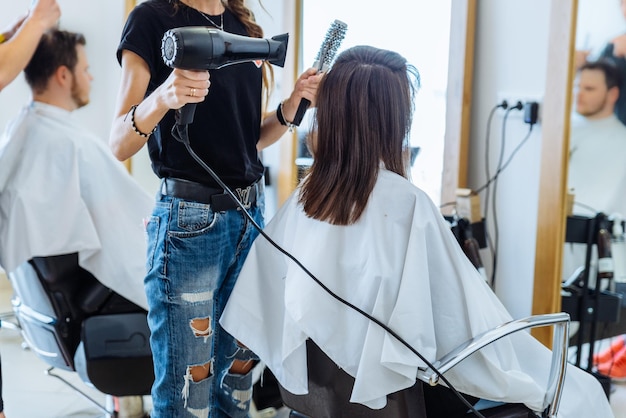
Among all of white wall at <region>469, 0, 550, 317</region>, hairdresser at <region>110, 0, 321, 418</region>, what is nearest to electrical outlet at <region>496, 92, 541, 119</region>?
white wall at <region>469, 0, 550, 317</region>

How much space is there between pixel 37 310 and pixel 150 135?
96cm

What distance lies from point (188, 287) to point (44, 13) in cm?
84

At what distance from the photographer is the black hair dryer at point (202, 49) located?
1.16 metres

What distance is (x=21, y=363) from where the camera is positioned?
303cm

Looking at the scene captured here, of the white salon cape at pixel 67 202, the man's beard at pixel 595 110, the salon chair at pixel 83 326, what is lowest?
the salon chair at pixel 83 326

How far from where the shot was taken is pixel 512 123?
2438 millimetres

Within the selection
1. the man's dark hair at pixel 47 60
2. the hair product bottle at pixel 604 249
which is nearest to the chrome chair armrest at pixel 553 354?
the hair product bottle at pixel 604 249

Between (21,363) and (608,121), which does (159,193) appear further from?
(21,363)

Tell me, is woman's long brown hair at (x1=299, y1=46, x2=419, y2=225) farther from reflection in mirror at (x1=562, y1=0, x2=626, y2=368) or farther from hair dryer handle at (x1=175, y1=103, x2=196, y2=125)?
reflection in mirror at (x1=562, y1=0, x2=626, y2=368)

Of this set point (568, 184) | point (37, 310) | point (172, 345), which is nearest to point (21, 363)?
point (37, 310)

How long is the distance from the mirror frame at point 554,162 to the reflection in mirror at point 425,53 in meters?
0.45

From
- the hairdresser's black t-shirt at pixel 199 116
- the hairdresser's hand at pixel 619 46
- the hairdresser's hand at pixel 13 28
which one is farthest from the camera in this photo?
the hairdresser's hand at pixel 619 46

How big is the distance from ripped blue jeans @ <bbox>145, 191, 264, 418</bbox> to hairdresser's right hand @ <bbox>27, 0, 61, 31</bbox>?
0.63 meters

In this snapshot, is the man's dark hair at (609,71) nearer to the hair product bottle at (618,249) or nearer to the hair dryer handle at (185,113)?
the hair product bottle at (618,249)
